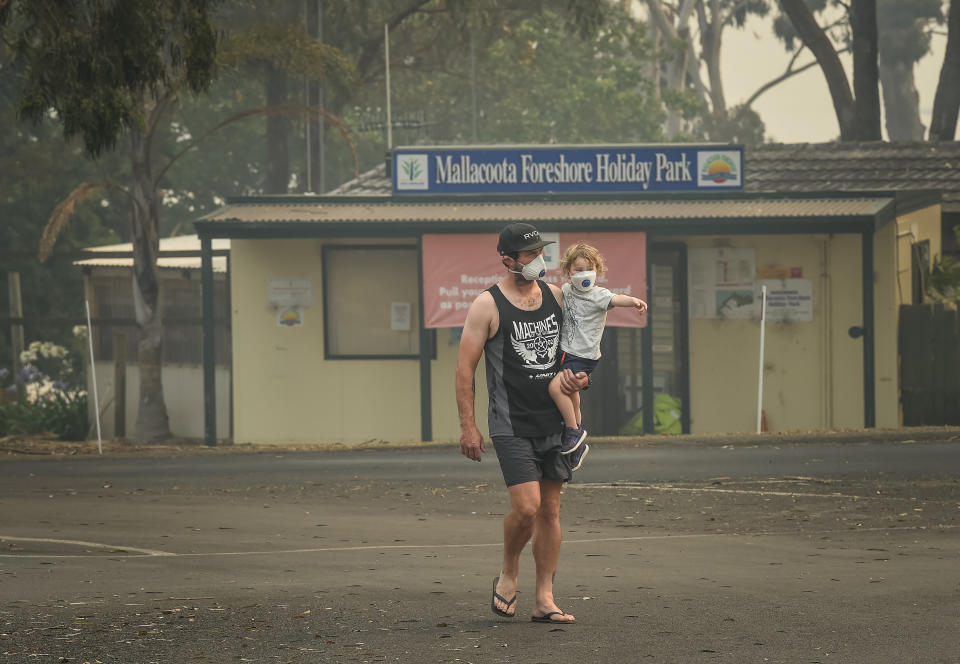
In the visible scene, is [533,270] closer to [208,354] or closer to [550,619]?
[550,619]

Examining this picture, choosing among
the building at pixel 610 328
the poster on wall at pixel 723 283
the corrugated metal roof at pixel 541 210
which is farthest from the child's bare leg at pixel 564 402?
the poster on wall at pixel 723 283

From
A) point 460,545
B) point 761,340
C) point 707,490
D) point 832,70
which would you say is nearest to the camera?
point 460,545

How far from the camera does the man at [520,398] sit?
24.5 ft

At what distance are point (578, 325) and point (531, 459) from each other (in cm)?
67

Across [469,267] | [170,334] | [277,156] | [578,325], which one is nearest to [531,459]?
[578,325]

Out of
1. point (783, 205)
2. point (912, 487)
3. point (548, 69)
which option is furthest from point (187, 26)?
point (548, 69)

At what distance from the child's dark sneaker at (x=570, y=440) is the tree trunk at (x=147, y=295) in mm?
15088

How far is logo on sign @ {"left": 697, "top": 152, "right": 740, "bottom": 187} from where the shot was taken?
68.2 ft

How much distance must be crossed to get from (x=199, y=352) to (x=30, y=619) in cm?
1573

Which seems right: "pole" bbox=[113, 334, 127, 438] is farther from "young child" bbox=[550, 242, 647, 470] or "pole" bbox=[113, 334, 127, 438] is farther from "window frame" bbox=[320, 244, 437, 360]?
"young child" bbox=[550, 242, 647, 470]

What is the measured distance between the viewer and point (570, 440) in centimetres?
754

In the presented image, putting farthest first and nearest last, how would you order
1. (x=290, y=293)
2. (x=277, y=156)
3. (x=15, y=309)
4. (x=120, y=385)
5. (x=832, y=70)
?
(x=277, y=156) < (x=832, y=70) < (x=15, y=309) < (x=120, y=385) < (x=290, y=293)

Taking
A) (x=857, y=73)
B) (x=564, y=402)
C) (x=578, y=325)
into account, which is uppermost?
(x=857, y=73)

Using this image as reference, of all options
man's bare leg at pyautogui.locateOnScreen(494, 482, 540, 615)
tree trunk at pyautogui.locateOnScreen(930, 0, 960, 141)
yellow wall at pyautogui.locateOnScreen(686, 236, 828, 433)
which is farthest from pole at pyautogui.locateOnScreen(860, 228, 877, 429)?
tree trunk at pyautogui.locateOnScreen(930, 0, 960, 141)
